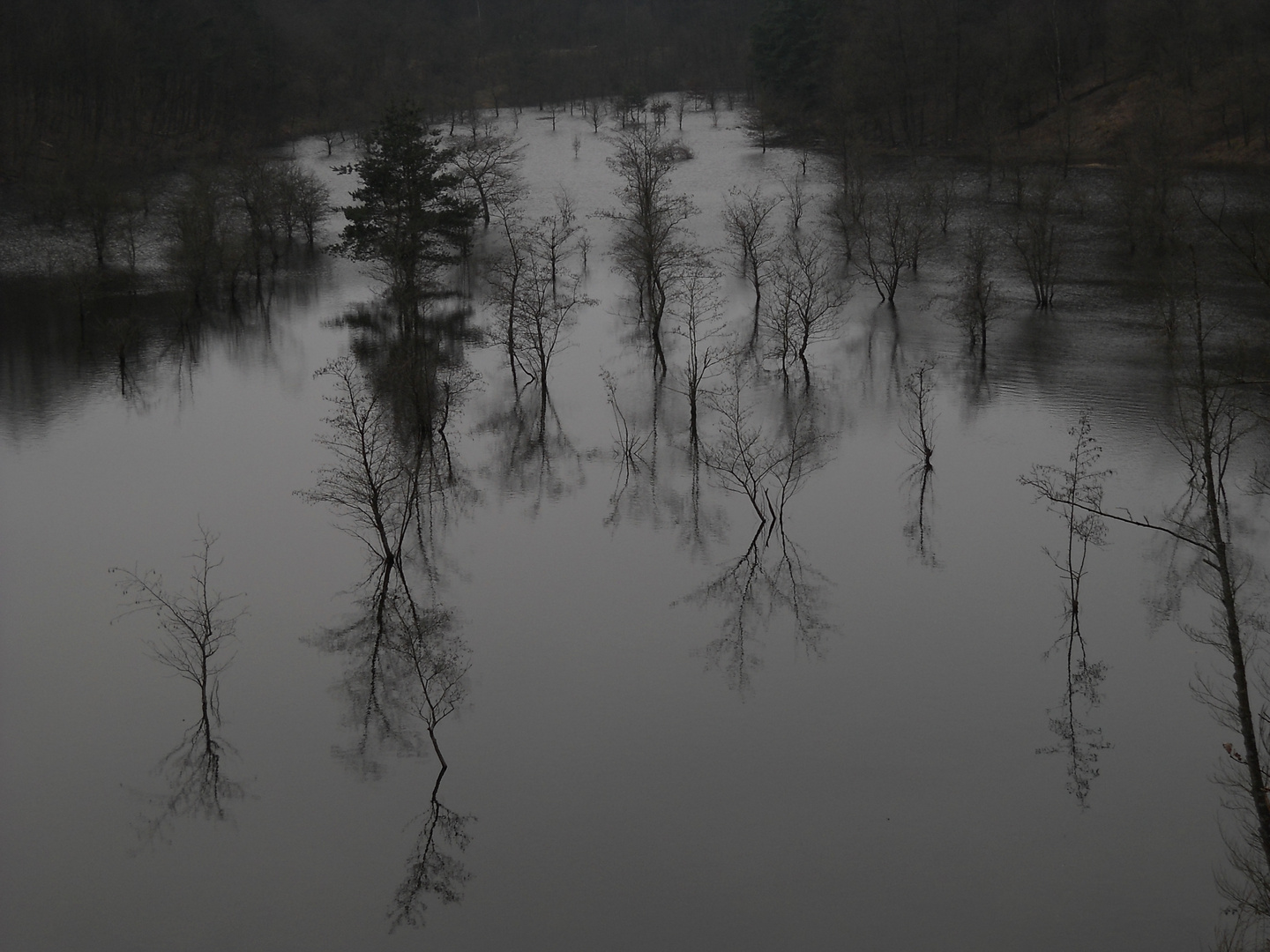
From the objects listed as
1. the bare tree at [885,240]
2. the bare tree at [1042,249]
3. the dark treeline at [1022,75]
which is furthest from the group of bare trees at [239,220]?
the bare tree at [1042,249]

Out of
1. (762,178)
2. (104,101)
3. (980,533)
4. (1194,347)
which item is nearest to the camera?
(980,533)

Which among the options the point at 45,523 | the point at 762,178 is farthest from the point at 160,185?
the point at 45,523

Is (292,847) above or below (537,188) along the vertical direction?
below

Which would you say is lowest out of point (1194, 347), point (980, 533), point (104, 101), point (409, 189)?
point (980, 533)

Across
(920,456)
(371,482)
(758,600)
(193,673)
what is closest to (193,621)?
(193,673)

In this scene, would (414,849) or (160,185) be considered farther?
(160,185)

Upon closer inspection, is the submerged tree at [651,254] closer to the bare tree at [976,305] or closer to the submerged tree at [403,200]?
the submerged tree at [403,200]

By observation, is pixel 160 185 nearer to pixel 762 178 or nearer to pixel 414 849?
A: pixel 762 178

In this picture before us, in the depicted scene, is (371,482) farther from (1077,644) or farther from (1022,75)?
(1022,75)
